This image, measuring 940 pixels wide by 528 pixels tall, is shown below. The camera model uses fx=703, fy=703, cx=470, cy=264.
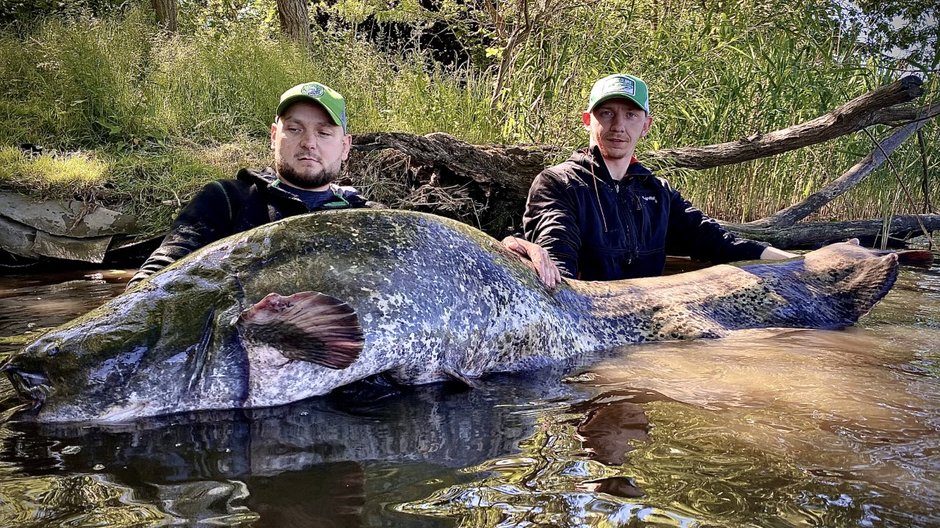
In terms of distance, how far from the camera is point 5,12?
43.7ft

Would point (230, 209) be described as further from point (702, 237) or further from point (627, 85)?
point (702, 237)

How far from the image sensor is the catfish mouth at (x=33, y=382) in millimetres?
2574

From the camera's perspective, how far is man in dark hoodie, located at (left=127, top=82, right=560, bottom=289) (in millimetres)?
3732

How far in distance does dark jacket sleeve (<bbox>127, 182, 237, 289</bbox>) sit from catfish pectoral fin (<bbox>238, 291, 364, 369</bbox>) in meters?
0.99

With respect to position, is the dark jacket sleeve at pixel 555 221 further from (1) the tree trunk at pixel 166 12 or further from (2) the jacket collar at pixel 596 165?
(1) the tree trunk at pixel 166 12

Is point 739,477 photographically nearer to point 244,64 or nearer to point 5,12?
point 244,64

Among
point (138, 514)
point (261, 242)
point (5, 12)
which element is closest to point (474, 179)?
point (261, 242)

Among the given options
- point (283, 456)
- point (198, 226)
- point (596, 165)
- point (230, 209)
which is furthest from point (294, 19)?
point (283, 456)

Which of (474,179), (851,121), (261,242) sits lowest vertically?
(261,242)

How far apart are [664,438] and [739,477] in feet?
1.18

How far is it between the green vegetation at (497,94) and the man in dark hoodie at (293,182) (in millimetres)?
3005

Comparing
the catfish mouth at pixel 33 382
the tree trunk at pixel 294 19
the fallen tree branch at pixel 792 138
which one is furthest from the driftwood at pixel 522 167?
the tree trunk at pixel 294 19

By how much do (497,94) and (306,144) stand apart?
4.33 metres

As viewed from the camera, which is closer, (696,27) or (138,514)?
(138,514)
